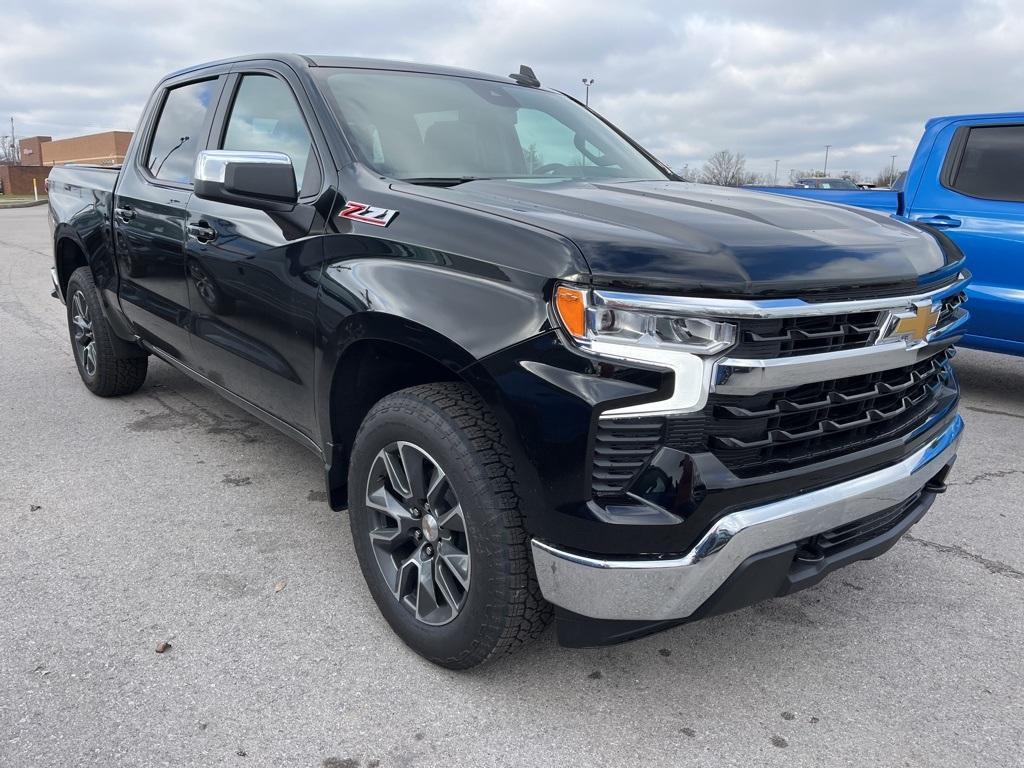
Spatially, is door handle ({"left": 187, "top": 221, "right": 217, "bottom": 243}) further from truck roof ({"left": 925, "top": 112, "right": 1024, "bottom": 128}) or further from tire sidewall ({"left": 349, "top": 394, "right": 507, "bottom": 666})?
truck roof ({"left": 925, "top": 112, "right": 1024, "bottom": 128})

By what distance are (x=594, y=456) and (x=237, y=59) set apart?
273cm

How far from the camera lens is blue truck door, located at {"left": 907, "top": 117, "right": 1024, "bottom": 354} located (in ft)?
16.9

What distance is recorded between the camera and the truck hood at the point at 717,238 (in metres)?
1.96

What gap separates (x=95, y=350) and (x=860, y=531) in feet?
14.8

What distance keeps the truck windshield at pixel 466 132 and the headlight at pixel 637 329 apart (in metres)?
1.06

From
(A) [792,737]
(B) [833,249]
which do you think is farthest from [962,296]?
(A) [792,737]

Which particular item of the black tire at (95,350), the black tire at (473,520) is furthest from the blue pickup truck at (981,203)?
the black tire at (95,350)

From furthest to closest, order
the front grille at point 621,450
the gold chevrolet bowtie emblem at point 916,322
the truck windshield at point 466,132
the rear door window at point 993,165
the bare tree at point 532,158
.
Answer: the rear door window at point 993,165, the bare tree at point 532,158, the truck windshield at point 466,132, the gold chevrolet bowtie emblem at point 916,322, the front grille at point 621,450

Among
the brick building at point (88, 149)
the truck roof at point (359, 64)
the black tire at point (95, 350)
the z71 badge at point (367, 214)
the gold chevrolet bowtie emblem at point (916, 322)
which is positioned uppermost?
the brick building at point (88, 149)

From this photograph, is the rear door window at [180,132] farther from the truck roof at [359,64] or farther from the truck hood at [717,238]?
the truck hood at [717,238]

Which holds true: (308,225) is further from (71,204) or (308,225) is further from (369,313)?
(71,204)

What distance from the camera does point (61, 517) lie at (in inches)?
138

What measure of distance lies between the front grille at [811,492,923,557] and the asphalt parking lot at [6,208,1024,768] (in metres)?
0.44

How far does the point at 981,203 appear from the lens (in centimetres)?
536
